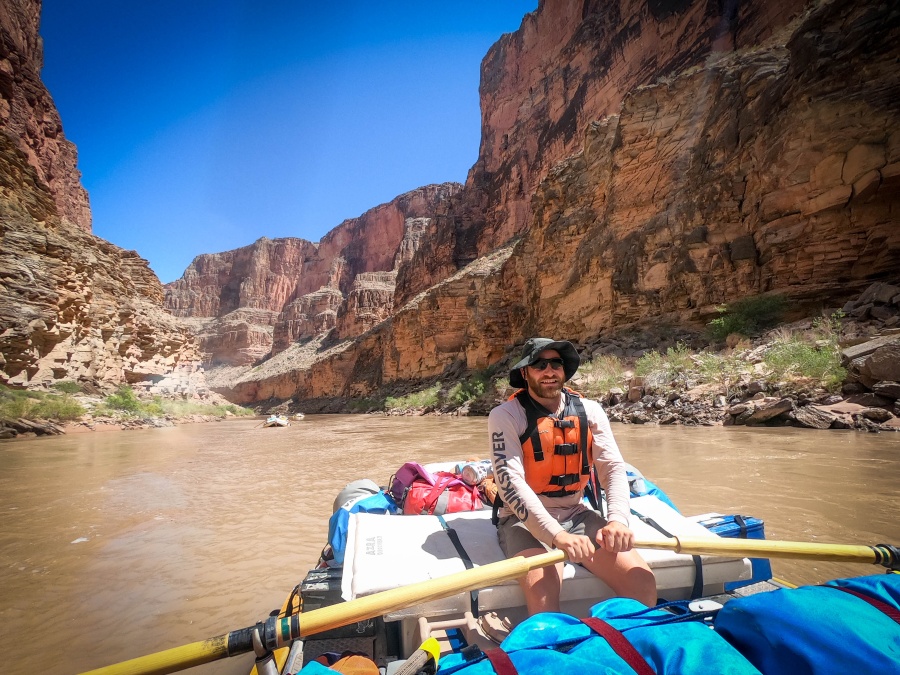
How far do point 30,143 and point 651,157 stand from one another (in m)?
31.8

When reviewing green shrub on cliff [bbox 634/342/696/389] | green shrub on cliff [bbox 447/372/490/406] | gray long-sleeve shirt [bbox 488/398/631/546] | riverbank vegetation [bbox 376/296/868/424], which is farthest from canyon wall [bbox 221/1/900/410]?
gray long-sleeve shirt [bbox 488/398/631/546]

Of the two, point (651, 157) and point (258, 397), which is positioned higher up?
point (651, 157)

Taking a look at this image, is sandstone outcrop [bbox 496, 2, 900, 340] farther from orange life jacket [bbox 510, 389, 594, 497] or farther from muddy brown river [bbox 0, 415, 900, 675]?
orange life jacket [bbox 510, 389, 594, 497]

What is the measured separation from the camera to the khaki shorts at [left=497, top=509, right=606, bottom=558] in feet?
5.81

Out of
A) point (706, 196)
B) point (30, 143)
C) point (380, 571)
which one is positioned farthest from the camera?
point (30, 143)

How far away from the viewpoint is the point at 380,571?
155 centimetres

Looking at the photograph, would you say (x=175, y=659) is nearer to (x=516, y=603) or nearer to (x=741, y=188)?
(x=516, y=603)

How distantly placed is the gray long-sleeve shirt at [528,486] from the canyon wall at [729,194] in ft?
36.8

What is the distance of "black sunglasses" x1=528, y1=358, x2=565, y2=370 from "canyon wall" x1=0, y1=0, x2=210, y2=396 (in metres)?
18.7

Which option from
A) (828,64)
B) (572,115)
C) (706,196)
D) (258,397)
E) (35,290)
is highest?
(572,115)

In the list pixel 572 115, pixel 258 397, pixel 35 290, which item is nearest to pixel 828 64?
pixel 572 115

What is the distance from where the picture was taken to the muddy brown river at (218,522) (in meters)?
1.95

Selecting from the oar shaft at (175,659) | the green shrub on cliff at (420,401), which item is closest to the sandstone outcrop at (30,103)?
the green shrub on cliff at (420,401)

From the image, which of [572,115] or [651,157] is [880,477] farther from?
[572,115]
